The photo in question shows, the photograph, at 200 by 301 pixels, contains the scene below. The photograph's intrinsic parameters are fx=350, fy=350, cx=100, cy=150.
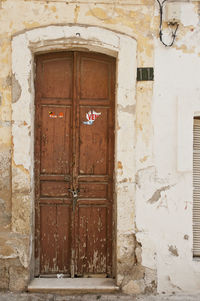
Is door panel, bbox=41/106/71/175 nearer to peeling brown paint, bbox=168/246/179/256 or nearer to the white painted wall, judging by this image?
the white painted wall

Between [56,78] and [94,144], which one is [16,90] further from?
[94,144]

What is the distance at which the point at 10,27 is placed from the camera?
4.31 meters

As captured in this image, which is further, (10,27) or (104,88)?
(104,88)

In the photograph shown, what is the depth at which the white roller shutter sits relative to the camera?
4.53 m

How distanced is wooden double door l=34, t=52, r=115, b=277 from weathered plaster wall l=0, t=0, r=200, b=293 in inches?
12.0

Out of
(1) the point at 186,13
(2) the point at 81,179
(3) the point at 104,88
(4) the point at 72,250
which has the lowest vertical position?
(4) the point at 72,250

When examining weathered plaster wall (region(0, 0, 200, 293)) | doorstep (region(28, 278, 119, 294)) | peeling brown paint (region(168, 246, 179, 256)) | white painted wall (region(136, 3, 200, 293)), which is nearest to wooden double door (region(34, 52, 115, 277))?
doorstep (region(28, 278, 119, 294))

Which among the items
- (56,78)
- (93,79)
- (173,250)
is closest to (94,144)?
(93,79)

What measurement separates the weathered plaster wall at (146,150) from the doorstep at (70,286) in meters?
0.15

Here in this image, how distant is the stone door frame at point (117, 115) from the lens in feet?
14.1

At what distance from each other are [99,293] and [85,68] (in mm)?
2882

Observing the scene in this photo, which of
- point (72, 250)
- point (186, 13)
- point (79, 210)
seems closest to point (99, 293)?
point (72, 250)

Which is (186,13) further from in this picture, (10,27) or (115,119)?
(10,27)

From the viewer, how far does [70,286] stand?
438cm
